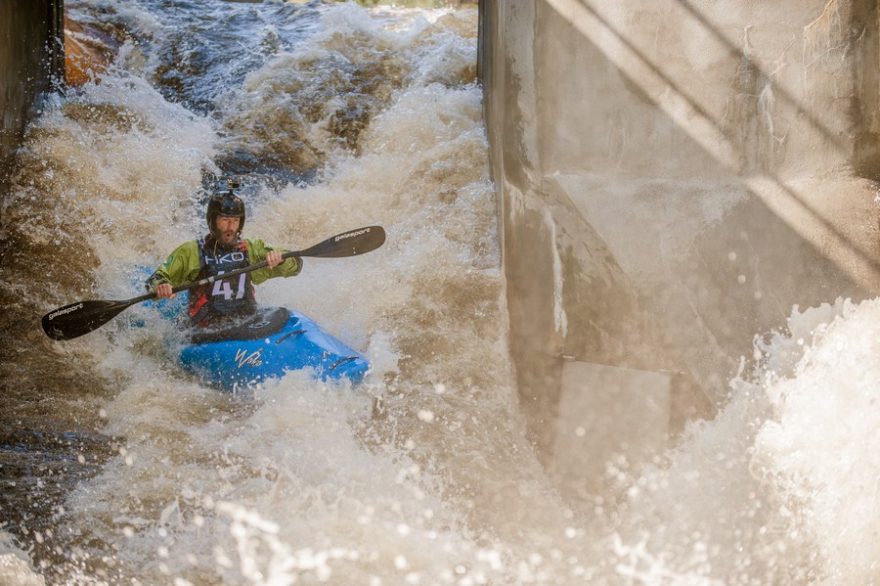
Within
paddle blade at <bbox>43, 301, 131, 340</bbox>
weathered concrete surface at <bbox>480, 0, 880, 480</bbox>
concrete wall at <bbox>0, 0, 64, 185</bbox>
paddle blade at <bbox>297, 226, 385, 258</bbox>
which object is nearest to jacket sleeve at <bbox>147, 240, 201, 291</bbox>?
paddle blade at <bbox>43, 301, 131, 340</bbox>

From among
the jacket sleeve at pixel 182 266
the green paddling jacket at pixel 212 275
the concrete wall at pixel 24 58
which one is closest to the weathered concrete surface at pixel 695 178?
the green paddling jacket at pixel 212 275

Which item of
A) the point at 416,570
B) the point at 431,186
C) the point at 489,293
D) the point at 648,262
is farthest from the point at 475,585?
the point at 431,186

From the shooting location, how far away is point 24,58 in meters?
6.79

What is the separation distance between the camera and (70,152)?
22.3 feet

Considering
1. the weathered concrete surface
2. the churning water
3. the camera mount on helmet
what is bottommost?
the churning water

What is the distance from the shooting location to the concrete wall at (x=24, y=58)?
636 centimetres

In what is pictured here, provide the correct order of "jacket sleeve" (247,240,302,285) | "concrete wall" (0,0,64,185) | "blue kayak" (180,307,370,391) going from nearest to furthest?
"blue kayak" (180,307,370,391) → "jacket sleeve" (247,240,302,285) → "concrete wall" (0,0,64,185)

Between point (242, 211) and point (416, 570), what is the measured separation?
249cm

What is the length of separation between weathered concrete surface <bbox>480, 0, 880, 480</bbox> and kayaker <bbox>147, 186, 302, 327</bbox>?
1755 millimetres

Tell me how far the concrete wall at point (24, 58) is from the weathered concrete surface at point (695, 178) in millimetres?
4356

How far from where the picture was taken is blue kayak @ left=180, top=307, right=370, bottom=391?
4.50m

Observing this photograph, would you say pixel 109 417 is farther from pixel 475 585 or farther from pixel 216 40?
pixel 216 40

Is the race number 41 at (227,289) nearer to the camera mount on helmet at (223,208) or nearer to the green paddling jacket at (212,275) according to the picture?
the green paddling jacket at (212,275)

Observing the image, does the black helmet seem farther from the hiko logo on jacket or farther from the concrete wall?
the concrete wall
